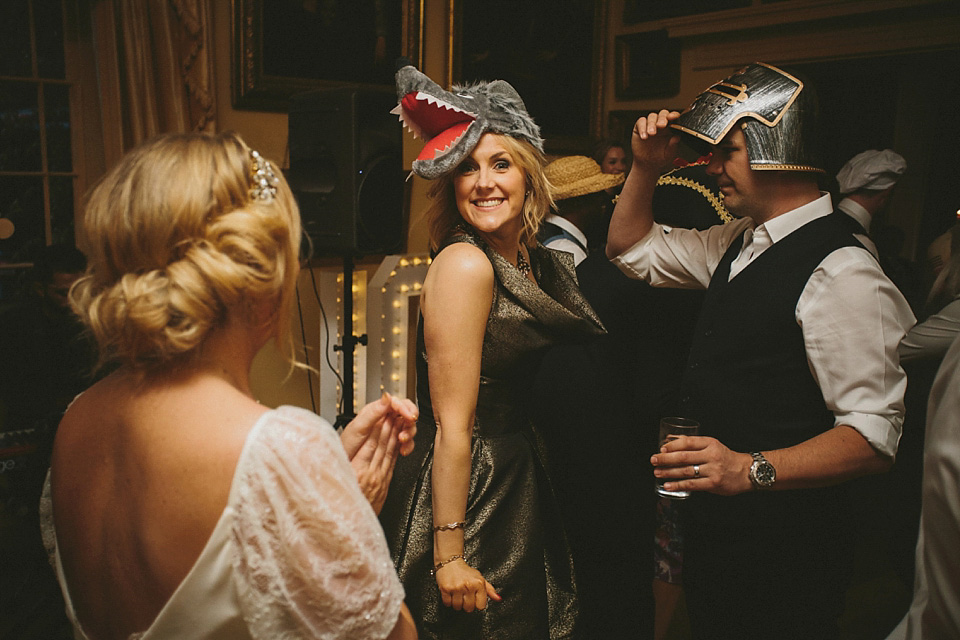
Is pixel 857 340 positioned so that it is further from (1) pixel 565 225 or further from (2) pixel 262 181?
(1) pixel 565 225

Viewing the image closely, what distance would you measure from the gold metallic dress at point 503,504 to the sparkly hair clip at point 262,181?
657mm

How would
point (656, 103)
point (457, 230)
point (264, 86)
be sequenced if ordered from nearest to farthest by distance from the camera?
point (457, 230)
point (264, 86)
point (656, 103)

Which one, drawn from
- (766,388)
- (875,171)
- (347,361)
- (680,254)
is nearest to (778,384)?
(766,388)

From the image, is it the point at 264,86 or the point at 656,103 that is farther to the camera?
the point at 656,103

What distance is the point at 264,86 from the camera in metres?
3.27

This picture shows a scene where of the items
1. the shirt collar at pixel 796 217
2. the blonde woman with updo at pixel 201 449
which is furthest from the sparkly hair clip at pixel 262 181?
the shirt collar at pixel 796 217

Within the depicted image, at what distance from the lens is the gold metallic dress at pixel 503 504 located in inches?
56.4

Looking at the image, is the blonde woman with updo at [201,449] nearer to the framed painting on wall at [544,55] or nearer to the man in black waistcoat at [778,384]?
the man in black waistcoat at [778,384]

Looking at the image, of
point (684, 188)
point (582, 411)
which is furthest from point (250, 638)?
point (684, 188)

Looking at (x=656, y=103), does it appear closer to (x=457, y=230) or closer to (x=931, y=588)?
(x=457, y=230)

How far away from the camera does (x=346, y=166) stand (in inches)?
106

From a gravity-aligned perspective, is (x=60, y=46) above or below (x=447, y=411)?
above

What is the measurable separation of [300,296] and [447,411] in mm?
2532

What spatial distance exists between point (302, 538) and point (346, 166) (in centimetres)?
211
